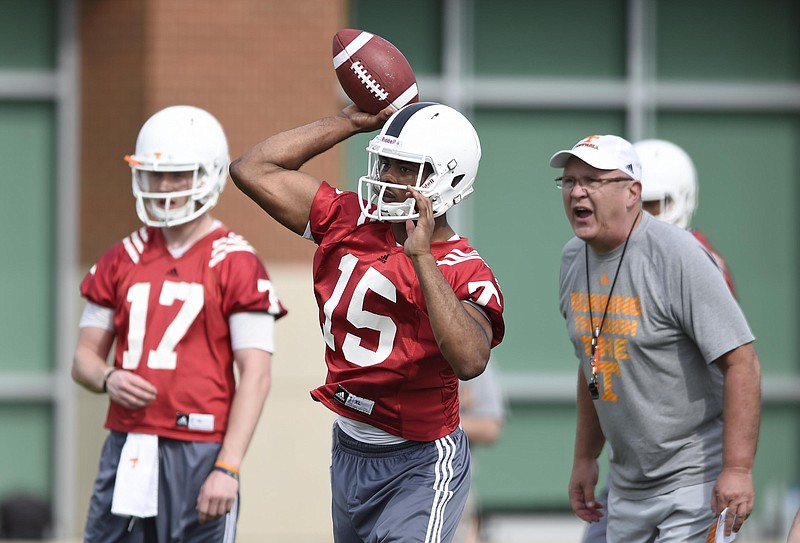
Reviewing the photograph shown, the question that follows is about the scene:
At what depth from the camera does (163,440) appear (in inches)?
196

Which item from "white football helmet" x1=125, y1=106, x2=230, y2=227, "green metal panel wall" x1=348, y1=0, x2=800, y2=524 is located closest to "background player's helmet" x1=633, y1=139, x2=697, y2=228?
"white football helmet" x1=125, y1=106, x2=230, y2=227

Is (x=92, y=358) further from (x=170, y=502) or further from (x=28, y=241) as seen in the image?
(x=28, y=241)

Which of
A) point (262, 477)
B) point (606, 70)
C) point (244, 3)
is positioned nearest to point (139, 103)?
point (244, 3)

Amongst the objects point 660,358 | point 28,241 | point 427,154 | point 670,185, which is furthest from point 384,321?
point 28,241

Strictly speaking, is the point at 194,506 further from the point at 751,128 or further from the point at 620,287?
the point at 751,128

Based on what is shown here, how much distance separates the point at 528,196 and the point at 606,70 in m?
1.07

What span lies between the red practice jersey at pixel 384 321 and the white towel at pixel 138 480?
2.89 ft

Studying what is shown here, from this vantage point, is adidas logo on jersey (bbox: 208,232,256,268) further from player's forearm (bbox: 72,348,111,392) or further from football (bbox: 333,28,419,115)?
football (bbox: 333,28,419,115)

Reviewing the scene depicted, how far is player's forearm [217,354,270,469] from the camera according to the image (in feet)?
16.0

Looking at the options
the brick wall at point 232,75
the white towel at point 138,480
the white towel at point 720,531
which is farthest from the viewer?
the brick wall at point 232,75

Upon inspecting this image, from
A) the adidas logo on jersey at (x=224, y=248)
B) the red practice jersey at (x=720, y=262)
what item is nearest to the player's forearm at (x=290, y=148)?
the adidas logo on jersey at (x=224, y=248)

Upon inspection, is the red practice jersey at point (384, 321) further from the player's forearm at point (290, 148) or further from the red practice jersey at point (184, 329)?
the red practice jersey at point (184, 329)

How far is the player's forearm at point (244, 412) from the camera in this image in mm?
4871

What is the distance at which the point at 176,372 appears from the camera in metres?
4.96
